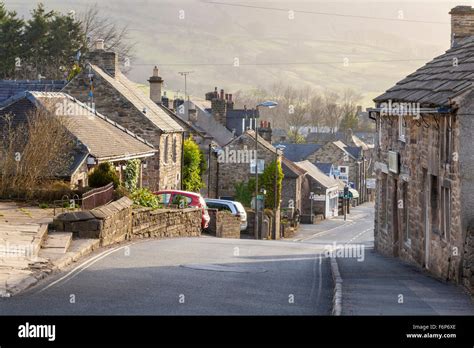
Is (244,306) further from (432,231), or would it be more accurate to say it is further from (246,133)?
(246,133)

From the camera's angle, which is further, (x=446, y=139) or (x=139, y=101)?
(x=139, y=101)

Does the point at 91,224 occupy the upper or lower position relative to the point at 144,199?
lower

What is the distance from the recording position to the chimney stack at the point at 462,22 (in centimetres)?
2819

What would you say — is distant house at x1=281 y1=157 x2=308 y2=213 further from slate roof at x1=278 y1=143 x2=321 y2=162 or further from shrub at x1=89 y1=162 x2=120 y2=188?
shrub at x1=89 y1=162 x2=120 y2=188

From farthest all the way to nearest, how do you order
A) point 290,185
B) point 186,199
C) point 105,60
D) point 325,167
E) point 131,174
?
point 325,167 → point 290,185 → point 105,60 → point 131,174 → point 186,199

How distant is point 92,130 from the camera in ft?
116

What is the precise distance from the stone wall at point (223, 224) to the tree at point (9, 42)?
3665 centimetres

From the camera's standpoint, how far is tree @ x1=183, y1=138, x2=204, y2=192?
5275 centimetres

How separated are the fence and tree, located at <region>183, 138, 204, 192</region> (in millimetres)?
24262

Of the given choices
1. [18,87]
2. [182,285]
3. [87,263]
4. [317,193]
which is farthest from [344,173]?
[182,285]

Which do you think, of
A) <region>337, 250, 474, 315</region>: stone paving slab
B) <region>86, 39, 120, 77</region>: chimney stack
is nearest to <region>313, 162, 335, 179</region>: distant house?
<region>86, 39, 120, 77</region>: chimney stack

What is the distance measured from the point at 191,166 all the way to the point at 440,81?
32.1 metres

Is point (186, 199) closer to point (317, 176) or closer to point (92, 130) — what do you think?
point (92, 130)

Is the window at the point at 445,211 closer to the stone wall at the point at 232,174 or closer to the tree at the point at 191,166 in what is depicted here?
the tree at the point at 191,166
